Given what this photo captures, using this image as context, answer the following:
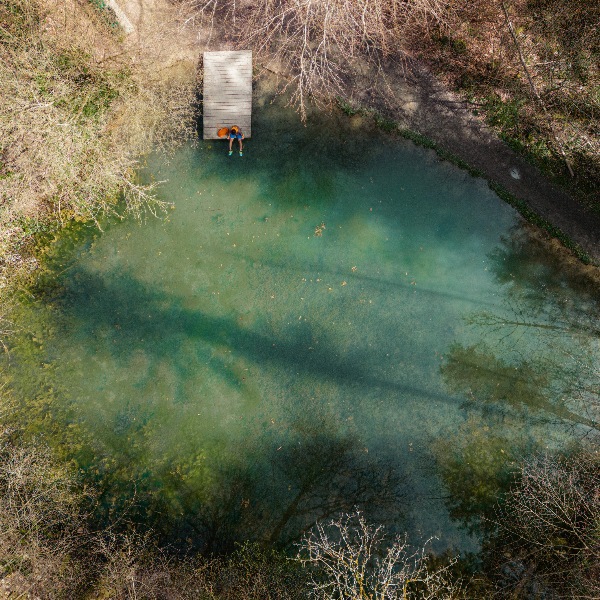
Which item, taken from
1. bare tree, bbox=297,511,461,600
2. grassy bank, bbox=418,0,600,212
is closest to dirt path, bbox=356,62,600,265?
grassy bank, bbox=418,0,600,212

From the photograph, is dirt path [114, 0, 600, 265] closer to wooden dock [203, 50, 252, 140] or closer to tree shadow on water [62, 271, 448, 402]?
wooden dock [203, 50, 252, 140]

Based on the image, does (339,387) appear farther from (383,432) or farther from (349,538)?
(349,538)

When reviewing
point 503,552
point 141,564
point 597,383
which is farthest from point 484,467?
point 141,564

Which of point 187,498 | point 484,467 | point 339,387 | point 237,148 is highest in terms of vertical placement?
point 237,148

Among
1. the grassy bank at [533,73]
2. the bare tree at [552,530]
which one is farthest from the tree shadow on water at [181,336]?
the grassy bank at [533,73]

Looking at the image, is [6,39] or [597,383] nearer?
[6,39]

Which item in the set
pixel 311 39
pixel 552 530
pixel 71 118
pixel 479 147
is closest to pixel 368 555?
pixel 552 530

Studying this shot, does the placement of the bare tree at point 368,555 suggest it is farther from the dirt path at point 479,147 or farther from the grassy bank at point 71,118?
the grassy bank at point 71,118
